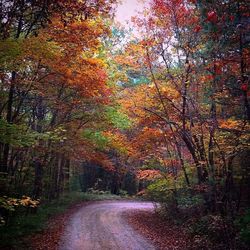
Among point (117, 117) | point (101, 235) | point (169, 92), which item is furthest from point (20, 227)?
point (169, 92)

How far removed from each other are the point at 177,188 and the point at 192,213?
58.6 inches

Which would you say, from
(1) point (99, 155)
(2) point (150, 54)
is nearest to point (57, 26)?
(2) point (150, 54)

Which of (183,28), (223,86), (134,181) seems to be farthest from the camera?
(134,181)

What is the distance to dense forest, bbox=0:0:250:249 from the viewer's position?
9.62m

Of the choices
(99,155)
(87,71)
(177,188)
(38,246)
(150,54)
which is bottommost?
(38,246)

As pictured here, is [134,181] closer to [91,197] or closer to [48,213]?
[91,197]

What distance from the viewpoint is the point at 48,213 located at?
60.2 ft

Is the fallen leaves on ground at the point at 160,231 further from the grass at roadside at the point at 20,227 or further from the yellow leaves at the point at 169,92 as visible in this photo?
the yellow leaves at the point at 169,92

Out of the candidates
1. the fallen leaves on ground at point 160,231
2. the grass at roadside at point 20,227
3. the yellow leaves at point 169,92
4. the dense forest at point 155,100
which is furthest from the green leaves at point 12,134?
the yellow leaves at point 169,92

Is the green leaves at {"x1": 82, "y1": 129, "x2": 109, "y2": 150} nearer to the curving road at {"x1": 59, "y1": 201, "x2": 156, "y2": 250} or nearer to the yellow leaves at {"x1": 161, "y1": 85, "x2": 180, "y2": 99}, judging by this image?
the curving road at {"x1": 59, "y1": 201, "x2": 156, "y2": 250}

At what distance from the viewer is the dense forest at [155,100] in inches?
379

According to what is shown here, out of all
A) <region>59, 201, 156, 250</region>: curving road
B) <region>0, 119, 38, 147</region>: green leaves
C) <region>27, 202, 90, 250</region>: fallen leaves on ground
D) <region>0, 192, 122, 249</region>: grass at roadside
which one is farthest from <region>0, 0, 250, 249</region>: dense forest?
<region>59, 201, 156, 250</region>: curving road

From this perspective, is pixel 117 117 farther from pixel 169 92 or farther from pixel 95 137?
pixel 169 92

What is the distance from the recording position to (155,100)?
656 inches
